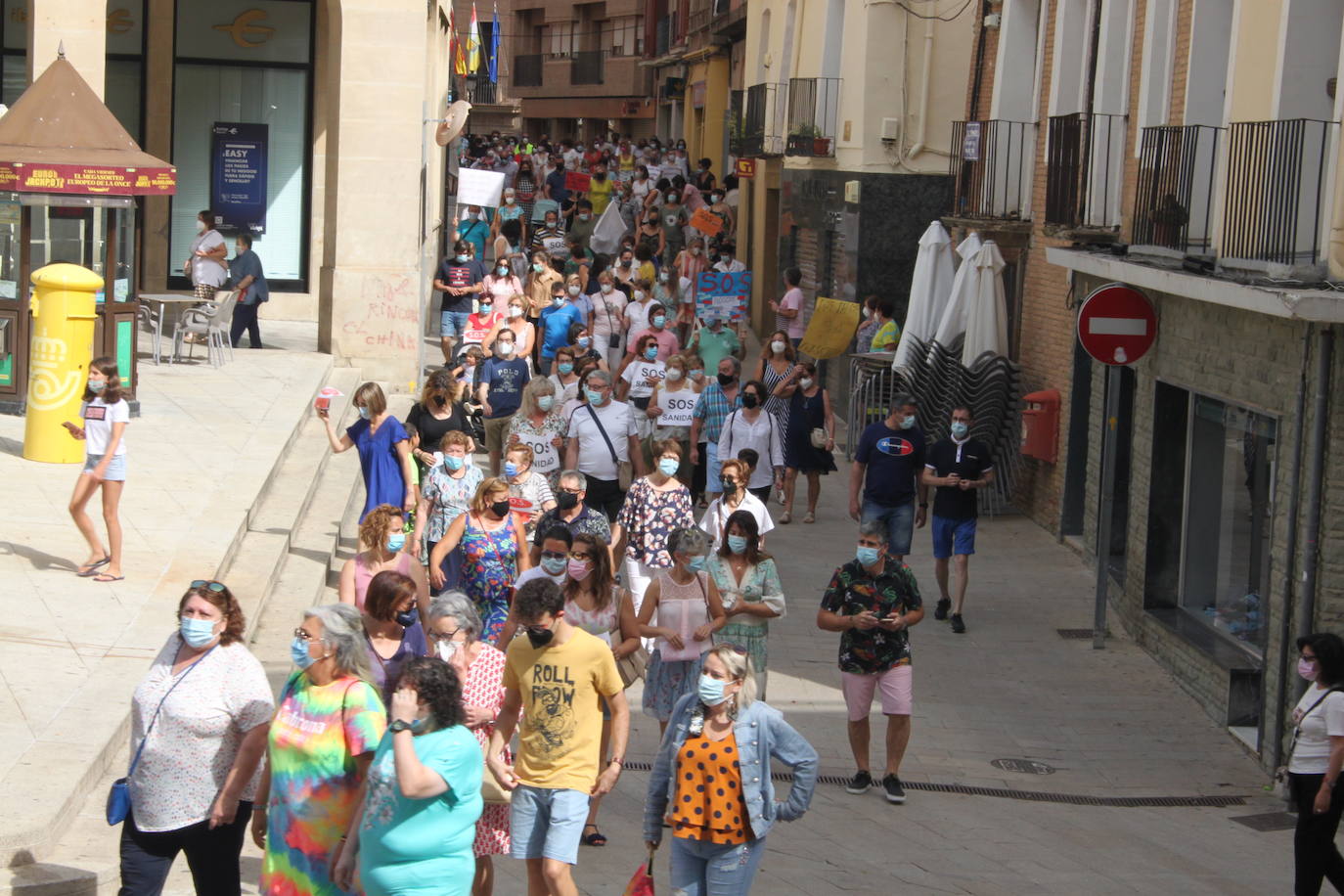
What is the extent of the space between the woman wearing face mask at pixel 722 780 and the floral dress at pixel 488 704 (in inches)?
29.9

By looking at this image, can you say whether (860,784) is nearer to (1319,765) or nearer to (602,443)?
(1319,765)

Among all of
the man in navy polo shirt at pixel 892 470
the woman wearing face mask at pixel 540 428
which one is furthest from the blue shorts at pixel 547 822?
the man in navy polo shirt at pixel 892 470

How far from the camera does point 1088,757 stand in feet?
36.4

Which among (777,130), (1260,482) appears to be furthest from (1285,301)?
(777,130)

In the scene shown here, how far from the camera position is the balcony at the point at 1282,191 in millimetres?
10508

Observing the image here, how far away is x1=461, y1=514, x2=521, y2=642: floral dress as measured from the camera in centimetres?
942

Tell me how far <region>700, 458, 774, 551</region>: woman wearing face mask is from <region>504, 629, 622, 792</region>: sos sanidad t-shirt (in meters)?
→ 3.74

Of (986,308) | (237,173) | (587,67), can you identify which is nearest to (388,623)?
(986,308)

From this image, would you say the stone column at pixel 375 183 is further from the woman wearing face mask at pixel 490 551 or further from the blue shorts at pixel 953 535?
the woman wearing face mask at pixel 490 551

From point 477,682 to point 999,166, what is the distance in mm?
13338

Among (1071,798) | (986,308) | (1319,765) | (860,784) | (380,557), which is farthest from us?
(986,308)

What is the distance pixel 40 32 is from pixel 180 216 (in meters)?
6.33

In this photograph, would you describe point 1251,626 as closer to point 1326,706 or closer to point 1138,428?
point 1138,428

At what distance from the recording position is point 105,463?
1070 centimetres
